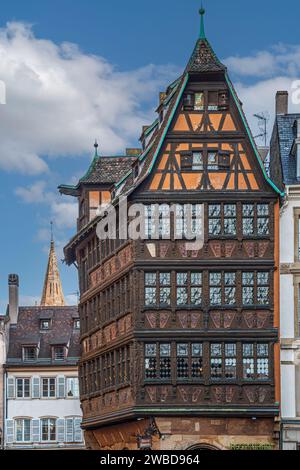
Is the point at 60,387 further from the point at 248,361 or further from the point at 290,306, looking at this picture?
the point at 290,306

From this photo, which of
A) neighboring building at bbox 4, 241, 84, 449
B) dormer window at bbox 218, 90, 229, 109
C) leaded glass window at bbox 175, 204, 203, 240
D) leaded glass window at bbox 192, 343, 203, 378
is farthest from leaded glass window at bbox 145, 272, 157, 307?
neighboring building at bbox 4, 241, 84, 449

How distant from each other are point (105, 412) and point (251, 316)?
7.07m

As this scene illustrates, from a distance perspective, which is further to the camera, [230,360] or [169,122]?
[169,122]

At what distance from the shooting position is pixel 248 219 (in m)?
40.6

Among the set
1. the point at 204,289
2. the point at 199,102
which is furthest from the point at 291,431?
the point at 199,102

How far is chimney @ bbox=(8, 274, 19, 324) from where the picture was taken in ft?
217

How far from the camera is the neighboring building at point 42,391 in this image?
63.7m

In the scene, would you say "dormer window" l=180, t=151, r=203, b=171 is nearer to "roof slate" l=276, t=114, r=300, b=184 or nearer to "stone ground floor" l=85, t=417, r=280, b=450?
"roof slate" l=276, t=114, r=300, b=184

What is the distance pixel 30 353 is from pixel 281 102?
947 inches


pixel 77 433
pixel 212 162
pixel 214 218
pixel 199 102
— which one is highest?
pixel 199 102

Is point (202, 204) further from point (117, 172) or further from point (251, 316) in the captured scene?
point (117, 172)

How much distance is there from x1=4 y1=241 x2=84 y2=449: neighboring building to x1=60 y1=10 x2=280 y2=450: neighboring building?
22.6m

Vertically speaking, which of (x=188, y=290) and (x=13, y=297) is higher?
(x=13, y=297)
